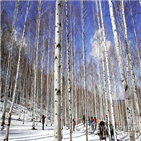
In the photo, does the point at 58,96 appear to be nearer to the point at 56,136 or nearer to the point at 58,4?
the point at 56,136

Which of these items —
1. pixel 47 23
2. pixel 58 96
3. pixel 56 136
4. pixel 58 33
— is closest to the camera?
pixel 56 136

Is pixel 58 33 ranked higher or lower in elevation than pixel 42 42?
lower

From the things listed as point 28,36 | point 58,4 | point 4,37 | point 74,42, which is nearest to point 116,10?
point 74,42

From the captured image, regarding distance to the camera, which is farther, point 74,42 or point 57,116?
point 74,42

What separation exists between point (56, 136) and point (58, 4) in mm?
2697

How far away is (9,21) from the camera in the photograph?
10719 millimetres

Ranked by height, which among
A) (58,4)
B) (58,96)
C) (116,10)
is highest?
(116,10)

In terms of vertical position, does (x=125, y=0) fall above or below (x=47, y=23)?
below

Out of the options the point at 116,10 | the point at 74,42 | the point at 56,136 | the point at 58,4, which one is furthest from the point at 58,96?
the point at 74,42

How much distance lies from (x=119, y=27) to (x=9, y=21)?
907 centimetres

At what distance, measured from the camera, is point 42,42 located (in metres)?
13.6

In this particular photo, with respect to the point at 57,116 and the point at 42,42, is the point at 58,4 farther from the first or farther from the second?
the point at 42,42

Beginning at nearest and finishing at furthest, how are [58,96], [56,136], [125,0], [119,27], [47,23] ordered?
[56,136], [58,96], [125,0], [119,27], [47,23]

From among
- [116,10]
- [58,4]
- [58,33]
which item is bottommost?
[58,33]
